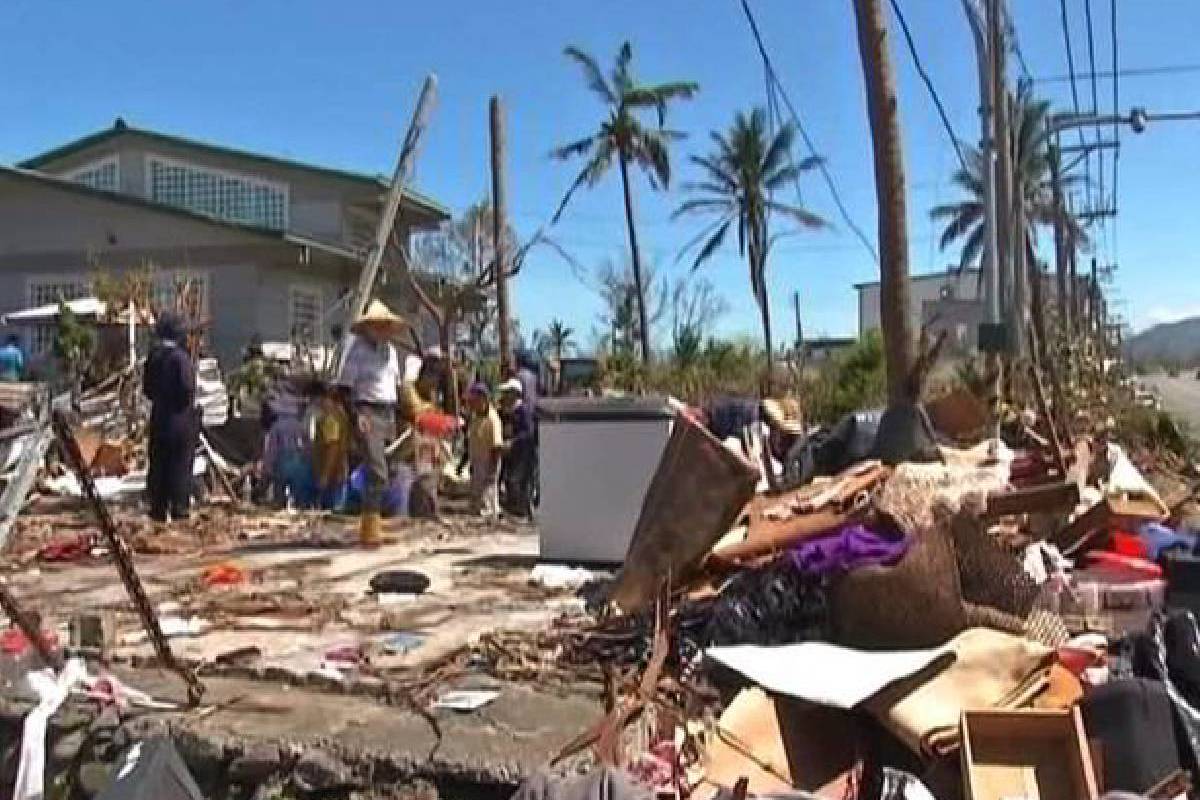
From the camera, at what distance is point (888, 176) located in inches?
417

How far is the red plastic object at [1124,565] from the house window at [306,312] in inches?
730

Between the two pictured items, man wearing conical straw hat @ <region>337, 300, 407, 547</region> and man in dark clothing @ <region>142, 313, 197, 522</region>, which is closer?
man in dark clothing @ <region>142, 313, 197, 522</region>

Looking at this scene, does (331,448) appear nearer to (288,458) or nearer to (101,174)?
(288,458)

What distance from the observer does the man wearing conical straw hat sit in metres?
10.6

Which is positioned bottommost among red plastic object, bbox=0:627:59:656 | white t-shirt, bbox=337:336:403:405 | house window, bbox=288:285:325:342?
red plastic object, bbox=0:627:59:656

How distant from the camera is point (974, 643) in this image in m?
4.69

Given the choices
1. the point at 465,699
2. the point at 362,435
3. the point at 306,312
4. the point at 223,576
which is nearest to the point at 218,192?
the point at 306,312

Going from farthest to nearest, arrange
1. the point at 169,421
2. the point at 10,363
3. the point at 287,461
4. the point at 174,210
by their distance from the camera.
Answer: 1. the point at 174,210
2. the point at 10,363
3. the point at 287,461
4. the point at 169,421

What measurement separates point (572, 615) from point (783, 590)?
1.26 m

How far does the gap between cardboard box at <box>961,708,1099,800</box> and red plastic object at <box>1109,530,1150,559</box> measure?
256cm

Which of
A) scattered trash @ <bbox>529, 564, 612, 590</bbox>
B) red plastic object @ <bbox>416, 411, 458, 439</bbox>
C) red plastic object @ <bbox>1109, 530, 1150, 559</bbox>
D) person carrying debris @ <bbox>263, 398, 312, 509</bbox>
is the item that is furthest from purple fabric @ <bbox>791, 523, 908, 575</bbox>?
person carrying debris @ <bbox>263, 398, 312, 509</bbox>

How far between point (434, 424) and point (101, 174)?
18.2 metres

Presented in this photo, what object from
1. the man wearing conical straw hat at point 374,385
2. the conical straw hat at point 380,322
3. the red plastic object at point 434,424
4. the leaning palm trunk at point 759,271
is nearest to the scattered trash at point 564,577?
the man wearing conical straw hat at point 374,385

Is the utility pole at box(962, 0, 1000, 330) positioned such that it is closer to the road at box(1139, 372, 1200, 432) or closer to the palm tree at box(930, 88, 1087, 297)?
the palm tree at box(930, 88, 1087, 297)
